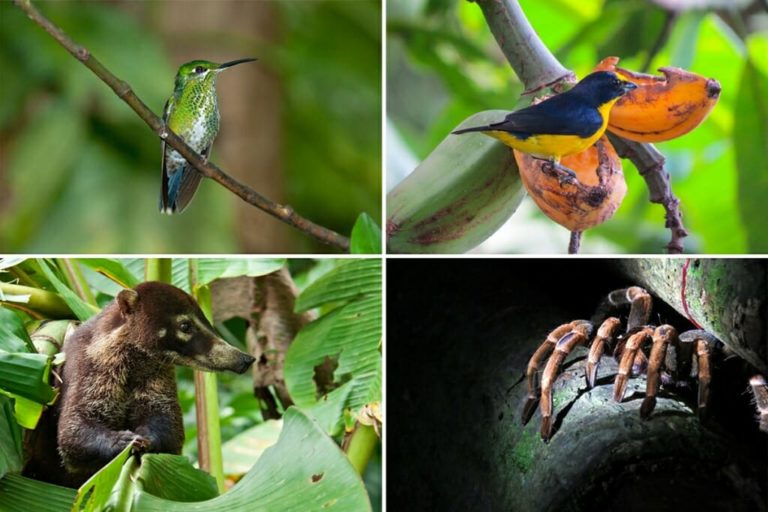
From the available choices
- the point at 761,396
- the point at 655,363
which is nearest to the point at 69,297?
the point at 655,363

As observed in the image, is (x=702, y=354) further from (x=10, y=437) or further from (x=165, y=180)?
(x=10, y=437)

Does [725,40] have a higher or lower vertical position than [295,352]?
higher

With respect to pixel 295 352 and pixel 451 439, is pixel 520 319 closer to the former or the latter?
pixel 451 439

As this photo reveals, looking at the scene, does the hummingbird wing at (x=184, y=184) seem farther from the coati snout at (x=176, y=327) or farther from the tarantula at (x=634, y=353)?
the tarantula at (x=634, y=353)

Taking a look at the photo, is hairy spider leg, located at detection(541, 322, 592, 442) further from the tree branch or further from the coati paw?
the coati paw

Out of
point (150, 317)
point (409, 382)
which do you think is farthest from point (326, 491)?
point (150, 317)
